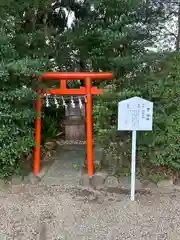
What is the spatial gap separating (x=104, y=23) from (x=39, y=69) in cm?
114

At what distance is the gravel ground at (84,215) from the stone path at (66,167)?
0.55 feet

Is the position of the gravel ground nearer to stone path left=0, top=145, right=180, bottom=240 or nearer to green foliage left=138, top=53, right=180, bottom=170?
stone path left=0, top=145, right=180, bottom=240

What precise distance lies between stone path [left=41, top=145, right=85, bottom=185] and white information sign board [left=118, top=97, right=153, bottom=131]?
122 centimetres

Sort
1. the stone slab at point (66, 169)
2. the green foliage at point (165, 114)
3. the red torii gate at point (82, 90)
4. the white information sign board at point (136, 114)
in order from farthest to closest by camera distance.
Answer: the stone slab at point (66, 169) → the red torii gate at point (82, 90) → the green foliage at point (165, 114) → the white information sign board at point (136, 114)

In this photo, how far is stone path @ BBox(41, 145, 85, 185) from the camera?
139 inches

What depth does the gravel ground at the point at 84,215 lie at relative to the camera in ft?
7.70

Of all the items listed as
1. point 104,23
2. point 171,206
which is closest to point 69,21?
point 104,23

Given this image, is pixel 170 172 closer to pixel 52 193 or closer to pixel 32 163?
pixel 52 193

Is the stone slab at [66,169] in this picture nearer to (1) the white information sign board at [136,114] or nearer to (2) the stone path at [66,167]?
(2) the stone path at [66,167]

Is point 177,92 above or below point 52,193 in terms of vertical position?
above

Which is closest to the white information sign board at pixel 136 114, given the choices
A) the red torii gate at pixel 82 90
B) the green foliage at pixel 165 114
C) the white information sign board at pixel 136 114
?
the white information sign board at pixel 136 114

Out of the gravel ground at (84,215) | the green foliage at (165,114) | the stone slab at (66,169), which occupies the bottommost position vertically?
the gravel ground at (84,215)

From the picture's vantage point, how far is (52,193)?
3.20 meters

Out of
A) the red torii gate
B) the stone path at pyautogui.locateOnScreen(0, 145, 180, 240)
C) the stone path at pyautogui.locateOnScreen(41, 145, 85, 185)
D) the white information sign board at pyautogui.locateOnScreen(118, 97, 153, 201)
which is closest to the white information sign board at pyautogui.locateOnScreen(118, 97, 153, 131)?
the white information sign board at pyautogui.locateOnScreen(118, 97, 153, 201)
